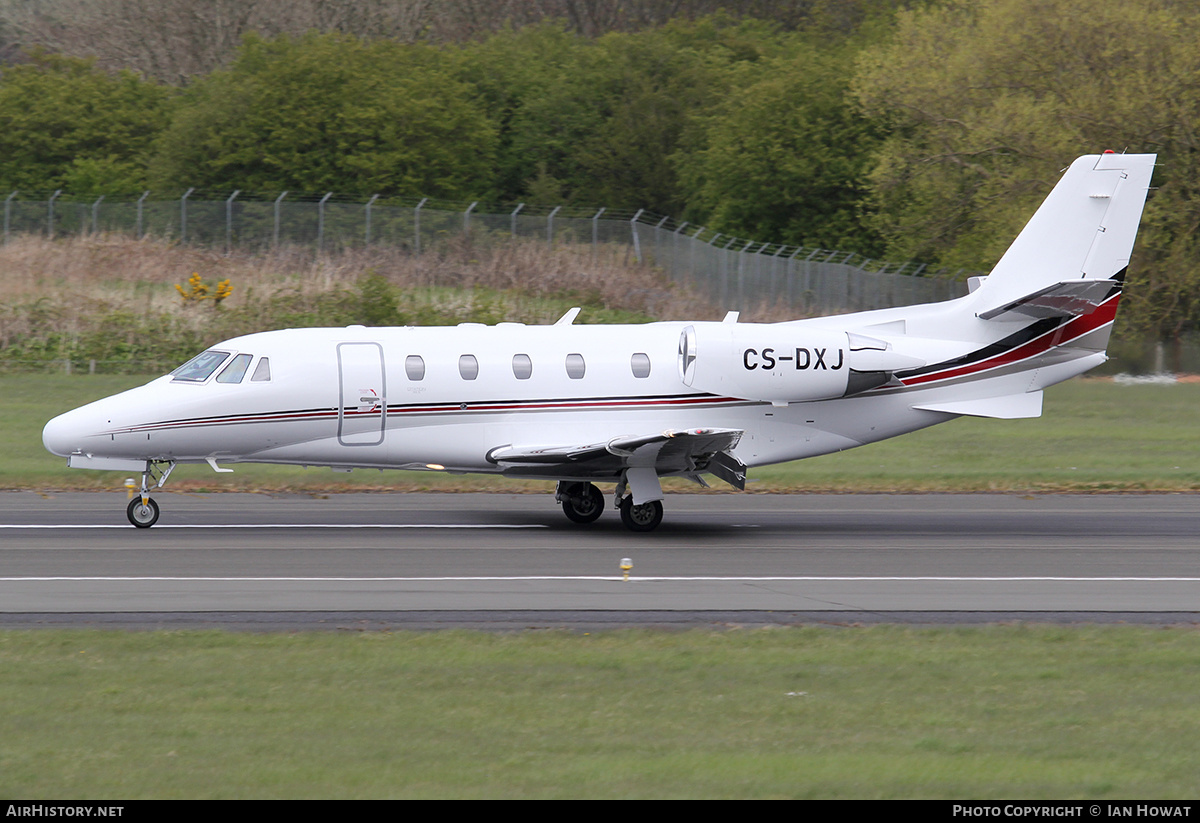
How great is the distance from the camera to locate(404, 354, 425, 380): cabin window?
18.9 m

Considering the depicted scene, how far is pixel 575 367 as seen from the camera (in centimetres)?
1925

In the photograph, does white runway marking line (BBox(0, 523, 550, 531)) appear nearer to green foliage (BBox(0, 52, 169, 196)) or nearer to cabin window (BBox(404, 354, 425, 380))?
cabin window (BBox(404, 354, 425, 380))

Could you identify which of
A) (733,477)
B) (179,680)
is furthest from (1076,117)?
(179,680)

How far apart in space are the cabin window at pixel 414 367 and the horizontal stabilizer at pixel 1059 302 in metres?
8.16

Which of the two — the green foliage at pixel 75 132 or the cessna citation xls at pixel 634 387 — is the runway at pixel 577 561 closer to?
the cessna citation xls at pixel 634 387

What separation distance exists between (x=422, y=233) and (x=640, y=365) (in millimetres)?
26946

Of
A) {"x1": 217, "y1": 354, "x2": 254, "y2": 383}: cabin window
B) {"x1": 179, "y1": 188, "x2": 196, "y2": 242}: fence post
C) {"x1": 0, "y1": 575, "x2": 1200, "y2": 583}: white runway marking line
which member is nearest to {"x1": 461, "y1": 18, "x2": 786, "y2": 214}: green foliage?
{"x1": 179, "y1": 188, "x2": 196, "y2": 242}: fence post

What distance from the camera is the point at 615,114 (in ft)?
206

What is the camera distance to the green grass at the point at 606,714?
25.9ft

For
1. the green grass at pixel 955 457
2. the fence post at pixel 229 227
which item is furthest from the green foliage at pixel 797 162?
the green grass at pixel 955 457

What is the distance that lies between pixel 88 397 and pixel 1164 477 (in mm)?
23848

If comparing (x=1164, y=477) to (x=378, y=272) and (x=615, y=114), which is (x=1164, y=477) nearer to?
(x=378, y=272)

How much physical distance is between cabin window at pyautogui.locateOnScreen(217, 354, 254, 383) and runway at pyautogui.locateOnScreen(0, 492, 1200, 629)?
2.07 meters

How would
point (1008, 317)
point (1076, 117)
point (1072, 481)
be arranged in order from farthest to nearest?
1. point (1076, 117)
2. point (1072, 481)
3. point (1008, 317)
